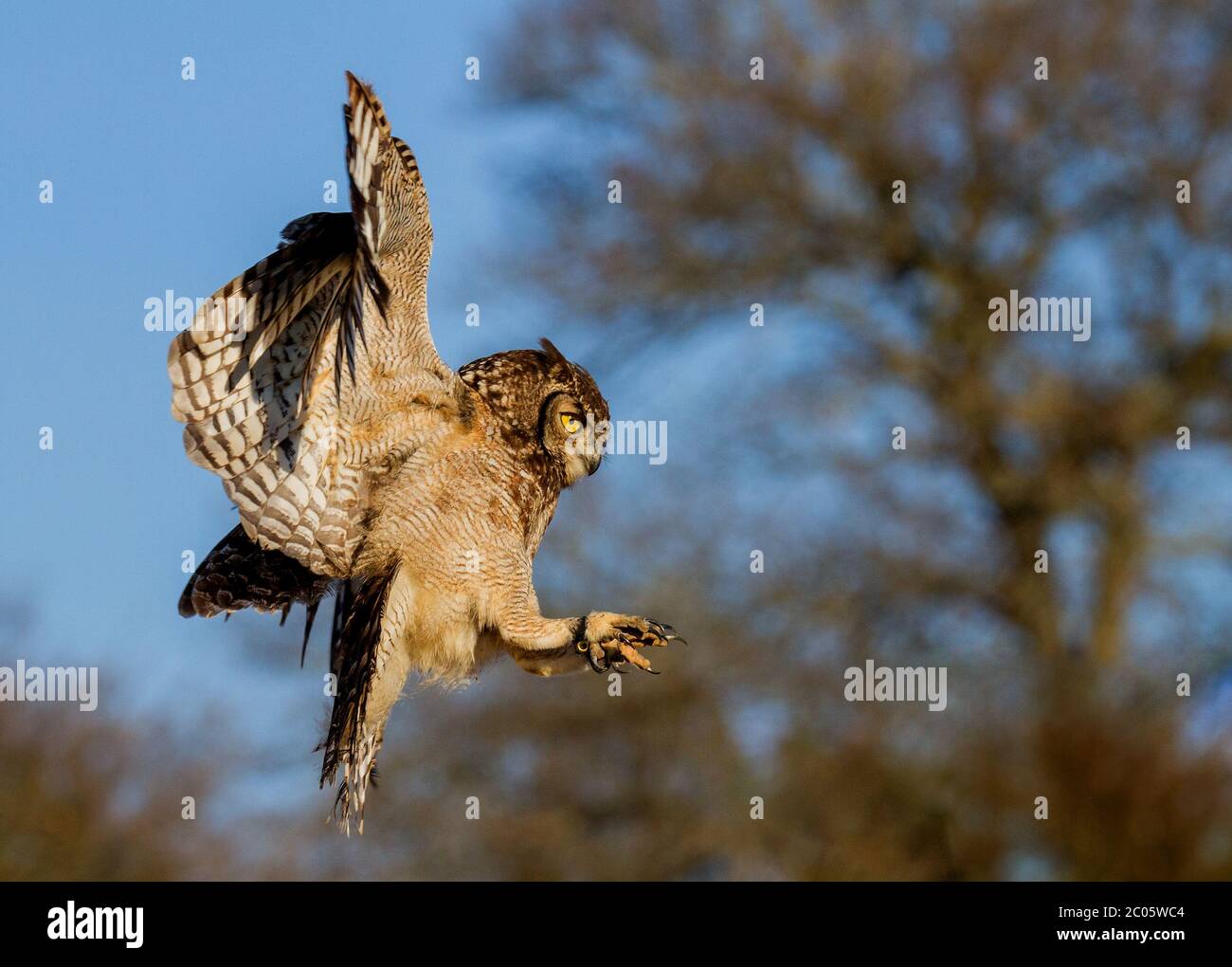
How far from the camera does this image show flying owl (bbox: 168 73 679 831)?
389 centimetres

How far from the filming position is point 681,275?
16828 mm

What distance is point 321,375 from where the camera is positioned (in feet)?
13.4

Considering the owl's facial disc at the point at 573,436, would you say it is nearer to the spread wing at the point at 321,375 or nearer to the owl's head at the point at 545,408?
the owl's head at the point at 545,408

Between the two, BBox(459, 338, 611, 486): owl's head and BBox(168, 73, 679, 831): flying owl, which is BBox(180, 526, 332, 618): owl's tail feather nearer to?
BBox(168, 73, 679, 831): flying owl

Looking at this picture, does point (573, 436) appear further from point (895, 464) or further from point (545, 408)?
point (895, 464)

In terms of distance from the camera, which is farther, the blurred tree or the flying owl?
Answer: the blurred tree

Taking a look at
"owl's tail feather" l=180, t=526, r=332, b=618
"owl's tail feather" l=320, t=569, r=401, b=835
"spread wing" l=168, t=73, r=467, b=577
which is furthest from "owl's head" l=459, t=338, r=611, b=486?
"owl's tail feather" l=180, t=526, r=332, b=618

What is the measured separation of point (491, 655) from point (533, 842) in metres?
8.69

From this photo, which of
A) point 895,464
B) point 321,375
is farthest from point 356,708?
point 895,464

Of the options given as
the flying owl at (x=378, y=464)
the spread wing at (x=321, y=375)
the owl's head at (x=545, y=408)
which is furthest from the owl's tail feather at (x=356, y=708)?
the owl's head at (x=545, y=408)

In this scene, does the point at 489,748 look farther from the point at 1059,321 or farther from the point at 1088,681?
the point at 1059,321

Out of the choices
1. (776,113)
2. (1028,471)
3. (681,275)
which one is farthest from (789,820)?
(776,113)

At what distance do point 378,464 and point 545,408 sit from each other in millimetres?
538

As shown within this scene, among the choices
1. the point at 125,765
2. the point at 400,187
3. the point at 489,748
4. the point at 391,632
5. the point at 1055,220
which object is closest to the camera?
the point at 400,187
